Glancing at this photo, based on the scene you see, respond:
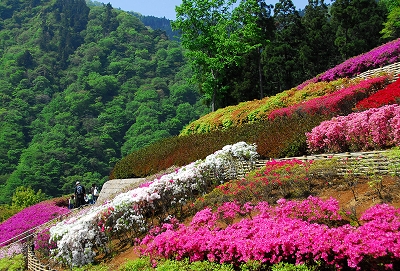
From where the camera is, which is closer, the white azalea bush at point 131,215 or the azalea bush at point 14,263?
the white azalea bush at point 131,215

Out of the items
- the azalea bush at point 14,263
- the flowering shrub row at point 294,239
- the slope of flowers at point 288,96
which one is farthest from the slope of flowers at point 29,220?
the flowering shrub row at point 294,239

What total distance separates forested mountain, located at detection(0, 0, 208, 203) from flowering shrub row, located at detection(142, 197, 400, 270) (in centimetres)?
3874

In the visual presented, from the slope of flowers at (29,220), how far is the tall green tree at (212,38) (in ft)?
43.1

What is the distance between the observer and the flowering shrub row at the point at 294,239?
16.9 feet

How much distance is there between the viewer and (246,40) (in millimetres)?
31969

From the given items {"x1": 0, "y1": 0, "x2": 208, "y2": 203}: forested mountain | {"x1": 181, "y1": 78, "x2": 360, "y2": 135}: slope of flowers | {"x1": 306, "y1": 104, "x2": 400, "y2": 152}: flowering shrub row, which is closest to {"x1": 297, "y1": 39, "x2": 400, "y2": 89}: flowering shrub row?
{"x1": 181, "y1": 78, "x2": 360, "y2": 135}: slope of flowers

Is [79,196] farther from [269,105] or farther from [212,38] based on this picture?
[212,38]

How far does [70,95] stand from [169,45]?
106 ft

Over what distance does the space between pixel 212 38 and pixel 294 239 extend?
24.8m

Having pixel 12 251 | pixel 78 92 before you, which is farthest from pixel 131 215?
pixel 78 92

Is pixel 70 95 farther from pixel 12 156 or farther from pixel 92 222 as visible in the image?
pixel 92 222

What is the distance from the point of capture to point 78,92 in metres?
81.0

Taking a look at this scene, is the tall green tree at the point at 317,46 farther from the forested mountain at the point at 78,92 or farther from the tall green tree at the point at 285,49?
the forested mountain at the point at 78,92

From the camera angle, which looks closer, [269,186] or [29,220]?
[269,186]
